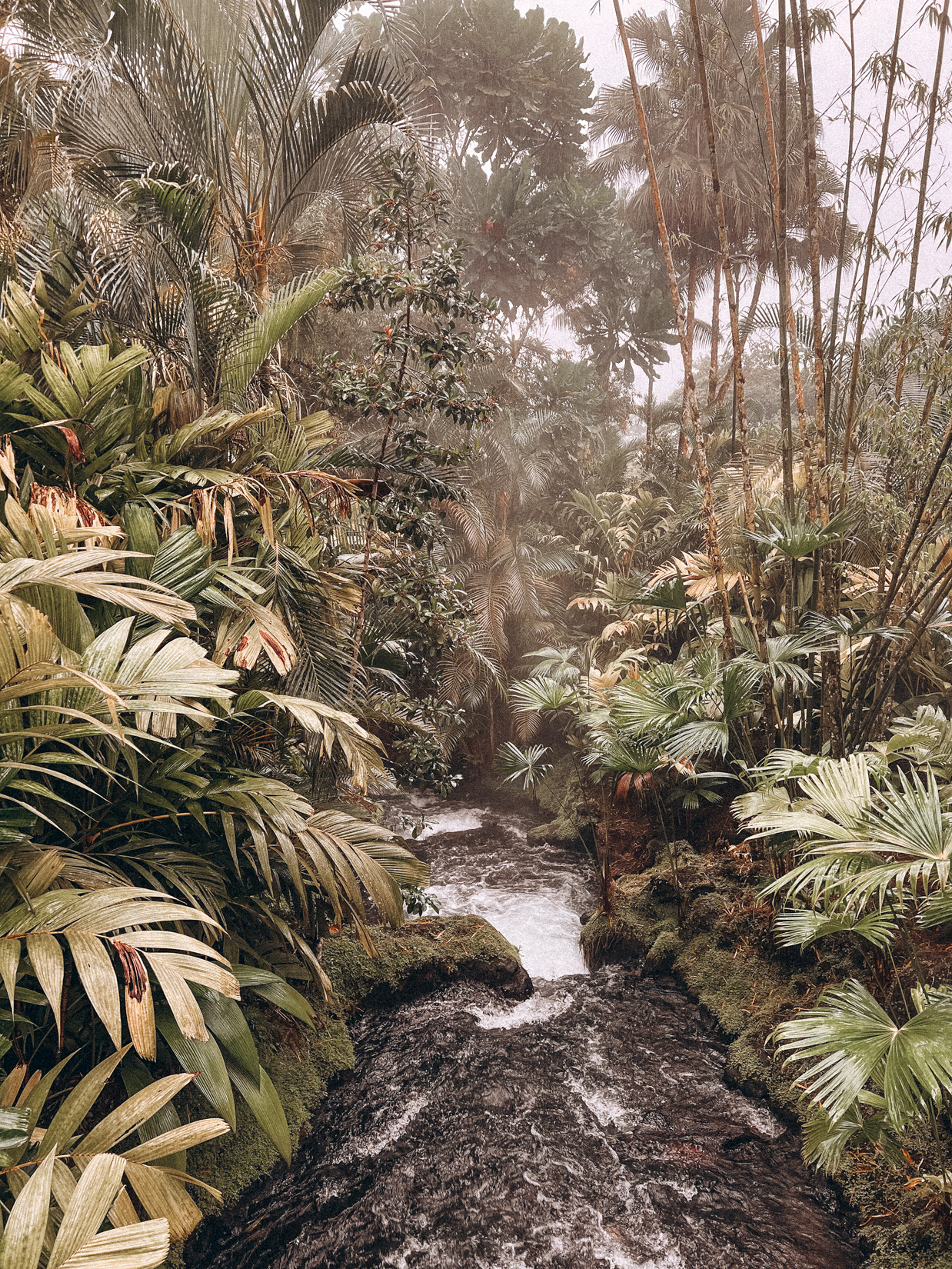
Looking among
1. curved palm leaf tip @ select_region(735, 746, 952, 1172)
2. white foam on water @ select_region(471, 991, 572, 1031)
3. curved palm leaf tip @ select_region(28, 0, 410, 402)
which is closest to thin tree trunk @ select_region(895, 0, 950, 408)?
curved palm leaf tip @ select_region(735, 746, 952, 1172)

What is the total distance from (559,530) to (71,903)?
8.93 m

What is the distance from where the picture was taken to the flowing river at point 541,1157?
2.28 m

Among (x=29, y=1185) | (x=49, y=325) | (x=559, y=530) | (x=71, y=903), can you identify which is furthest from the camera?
(x=559, y=530)

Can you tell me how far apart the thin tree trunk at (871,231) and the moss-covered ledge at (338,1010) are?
136 inches

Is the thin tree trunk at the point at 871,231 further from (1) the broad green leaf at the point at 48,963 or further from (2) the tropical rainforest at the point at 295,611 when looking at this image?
(1) the broad green leaf at the point at 48,963

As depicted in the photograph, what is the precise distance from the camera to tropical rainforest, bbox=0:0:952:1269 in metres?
1.57

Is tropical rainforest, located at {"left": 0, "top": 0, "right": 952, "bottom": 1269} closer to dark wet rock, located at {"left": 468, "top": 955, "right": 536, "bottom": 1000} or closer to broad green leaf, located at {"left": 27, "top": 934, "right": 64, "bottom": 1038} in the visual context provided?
broad green leaf, located at {"left": 27, "top": 934, "right": 64, "bottom": 1038}

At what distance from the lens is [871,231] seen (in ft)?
10.5

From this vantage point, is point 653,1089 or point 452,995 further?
point 452,995

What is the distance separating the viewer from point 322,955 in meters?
3.58

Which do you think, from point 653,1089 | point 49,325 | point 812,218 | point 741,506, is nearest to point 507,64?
point 741,506

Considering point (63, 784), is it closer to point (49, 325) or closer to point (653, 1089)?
point (49, 325)

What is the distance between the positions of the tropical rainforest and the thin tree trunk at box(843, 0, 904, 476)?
4cm

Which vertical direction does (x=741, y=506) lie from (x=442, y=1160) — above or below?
above
